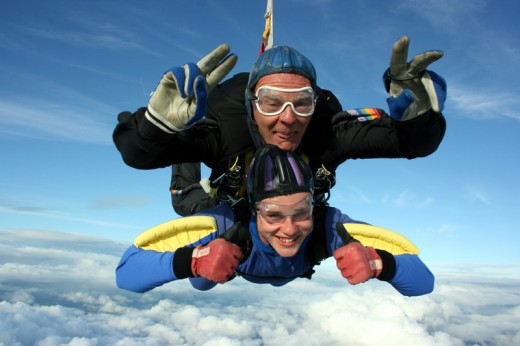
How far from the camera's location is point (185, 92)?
3.56 meters

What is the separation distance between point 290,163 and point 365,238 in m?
1.09

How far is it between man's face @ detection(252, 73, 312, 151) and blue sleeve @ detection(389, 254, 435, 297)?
1.45m

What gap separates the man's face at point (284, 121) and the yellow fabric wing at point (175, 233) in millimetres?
958

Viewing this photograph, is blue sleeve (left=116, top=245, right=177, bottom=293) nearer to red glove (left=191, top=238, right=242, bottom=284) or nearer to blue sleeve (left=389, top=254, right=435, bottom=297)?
red glove (left=191, top=238, right=242, bottom=284)

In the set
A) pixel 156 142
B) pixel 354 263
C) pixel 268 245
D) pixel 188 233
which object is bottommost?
pixel 354 263

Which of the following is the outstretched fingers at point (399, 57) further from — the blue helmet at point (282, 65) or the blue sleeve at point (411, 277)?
the blue sleeve at point (411, 277)

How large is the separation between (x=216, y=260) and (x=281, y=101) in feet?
4.86

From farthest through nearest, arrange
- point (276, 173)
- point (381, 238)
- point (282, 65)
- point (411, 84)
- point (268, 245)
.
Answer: point (381, 238) < point (268, 245) < point (282, 65) < point (276, 173) < point (411, 84)

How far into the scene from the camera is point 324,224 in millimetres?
4840

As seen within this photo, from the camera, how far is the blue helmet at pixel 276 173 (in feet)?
14.2

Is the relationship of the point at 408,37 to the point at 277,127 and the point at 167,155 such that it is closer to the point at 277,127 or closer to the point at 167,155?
the point at 277,127

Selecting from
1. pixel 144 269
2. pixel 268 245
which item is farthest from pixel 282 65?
pixel 144 269

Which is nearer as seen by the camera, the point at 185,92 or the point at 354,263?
the point at 185,92

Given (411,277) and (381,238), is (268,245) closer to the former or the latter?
(381,238)
